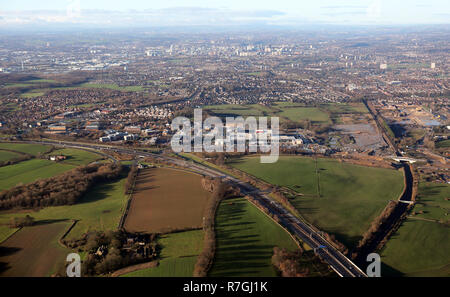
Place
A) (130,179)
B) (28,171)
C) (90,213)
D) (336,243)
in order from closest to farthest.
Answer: (336,243)
(90,213)
(130,179)
(28,171)

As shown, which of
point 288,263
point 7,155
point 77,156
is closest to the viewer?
point 288,263

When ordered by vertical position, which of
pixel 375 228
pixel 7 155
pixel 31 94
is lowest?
pixel 375 228

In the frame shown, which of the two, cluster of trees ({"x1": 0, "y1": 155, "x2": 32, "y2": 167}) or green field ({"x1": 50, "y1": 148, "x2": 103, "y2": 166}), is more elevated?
cluster of trees ({"x1": 0, "y1": 155, "x2": 32, "y2": 167})

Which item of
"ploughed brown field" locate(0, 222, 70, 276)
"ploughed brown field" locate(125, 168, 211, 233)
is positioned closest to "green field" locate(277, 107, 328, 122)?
"ploughed brown field" locate(125, 168, 211, 233)

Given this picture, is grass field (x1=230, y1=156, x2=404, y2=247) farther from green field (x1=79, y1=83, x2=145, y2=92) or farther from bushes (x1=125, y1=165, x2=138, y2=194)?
green field (x1=79, y1=83, x2=145, y2=92)

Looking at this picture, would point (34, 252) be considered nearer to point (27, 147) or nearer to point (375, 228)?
→ point (375, 228)

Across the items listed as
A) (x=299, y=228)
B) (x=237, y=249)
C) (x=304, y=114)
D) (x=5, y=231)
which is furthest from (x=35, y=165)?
(x=304, y=114)

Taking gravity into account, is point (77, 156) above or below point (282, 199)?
above
